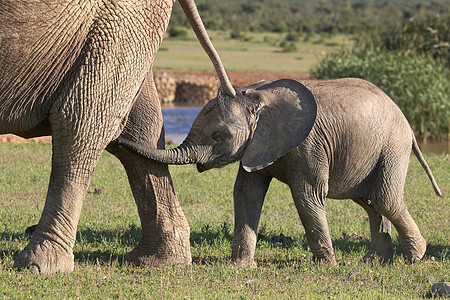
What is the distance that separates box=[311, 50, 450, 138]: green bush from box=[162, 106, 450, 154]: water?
34cm

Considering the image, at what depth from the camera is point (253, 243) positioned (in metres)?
6.52

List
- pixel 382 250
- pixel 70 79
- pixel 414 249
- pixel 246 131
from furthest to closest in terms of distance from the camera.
A: pixel 382 250, pixel 414 249, pixel 246 131, pixel 70 79

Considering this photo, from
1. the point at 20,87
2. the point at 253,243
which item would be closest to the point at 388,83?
the point at 253,243

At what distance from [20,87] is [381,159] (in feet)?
10.3

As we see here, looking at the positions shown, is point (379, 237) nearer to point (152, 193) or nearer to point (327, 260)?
point (327, 260)

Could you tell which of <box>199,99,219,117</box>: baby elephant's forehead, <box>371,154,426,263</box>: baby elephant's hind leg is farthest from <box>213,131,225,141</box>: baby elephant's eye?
<box>371,154,426,263</box>: baby elephant's hind leg

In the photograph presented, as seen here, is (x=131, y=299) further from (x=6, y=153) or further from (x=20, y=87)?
(x=6, y=153)

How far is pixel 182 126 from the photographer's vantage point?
21.1 m

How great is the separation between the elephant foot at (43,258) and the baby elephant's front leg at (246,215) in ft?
4.90

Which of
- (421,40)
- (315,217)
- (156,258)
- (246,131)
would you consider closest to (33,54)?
(246,131)

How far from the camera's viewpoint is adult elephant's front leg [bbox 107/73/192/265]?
634 cm

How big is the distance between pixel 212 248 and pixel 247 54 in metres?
40.7

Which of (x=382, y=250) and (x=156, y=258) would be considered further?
(x=382, y=250)

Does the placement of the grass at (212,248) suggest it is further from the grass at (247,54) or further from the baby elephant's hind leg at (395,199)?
the grass at (247,54)
